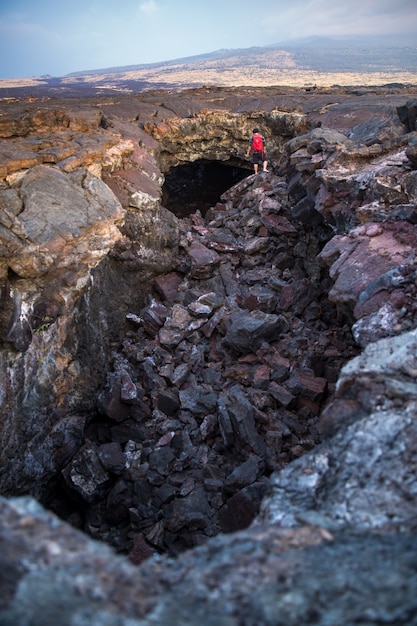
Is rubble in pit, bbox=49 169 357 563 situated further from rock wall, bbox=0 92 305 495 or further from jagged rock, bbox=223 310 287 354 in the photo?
rock wall, bbox=0 92 305 495

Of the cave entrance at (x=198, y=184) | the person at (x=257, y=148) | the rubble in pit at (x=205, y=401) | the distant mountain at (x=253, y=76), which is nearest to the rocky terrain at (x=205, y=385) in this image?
the rubble in pit at (x=205, y=401)

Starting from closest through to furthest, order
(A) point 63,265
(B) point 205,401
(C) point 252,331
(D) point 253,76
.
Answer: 1. (A) point 63,265
2. (B) point 205,401
3. (C) point 252,331
4. (D) point 253,76

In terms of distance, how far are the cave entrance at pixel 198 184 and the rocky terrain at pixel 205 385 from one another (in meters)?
2.82

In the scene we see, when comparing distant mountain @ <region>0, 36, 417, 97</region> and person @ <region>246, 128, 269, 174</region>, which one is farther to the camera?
distant mountain @ <region>0, 36, 417, 97</region>

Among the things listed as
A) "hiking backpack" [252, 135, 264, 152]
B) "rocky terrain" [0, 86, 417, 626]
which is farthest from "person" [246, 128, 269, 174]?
"rocky terrain" [0, 86, 417, 626]

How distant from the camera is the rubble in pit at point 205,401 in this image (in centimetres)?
423

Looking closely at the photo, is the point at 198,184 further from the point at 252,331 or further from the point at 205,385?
the point at 205,385

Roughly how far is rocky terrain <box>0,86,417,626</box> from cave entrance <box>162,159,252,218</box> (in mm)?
2817

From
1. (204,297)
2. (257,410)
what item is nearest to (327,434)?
(257,410)

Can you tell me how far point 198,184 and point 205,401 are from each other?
9.68 m

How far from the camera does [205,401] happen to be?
5.18 m

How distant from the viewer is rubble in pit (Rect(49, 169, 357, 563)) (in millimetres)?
4227

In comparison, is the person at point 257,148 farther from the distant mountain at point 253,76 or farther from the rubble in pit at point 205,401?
the distant mountain at point 253,76

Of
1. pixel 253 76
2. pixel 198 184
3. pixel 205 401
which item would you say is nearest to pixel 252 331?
pixel 205 401
